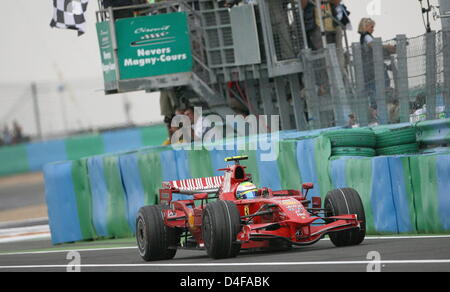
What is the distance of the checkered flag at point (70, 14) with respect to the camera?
22.0m

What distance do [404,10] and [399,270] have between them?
882 cm

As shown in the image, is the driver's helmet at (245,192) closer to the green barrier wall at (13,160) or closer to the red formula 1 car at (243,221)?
the red formula 1 car at (243,221)

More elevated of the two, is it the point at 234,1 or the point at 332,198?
the point at 234,1

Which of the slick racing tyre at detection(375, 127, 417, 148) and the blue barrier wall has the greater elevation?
the slick racing tyre at detection(375, 127, 417, 148)

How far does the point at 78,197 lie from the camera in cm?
1859

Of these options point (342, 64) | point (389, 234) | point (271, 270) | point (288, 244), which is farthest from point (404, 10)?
point (271, 270)

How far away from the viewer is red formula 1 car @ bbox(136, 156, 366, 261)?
36.1 ft

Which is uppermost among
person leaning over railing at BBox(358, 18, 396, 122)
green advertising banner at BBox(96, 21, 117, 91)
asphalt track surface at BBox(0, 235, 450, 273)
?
green advertising banner at BBox(96, 21, 117, 91)

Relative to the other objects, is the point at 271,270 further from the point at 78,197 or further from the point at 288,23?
the point at 288,23

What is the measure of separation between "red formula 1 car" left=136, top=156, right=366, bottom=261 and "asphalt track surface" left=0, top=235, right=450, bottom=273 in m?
0.17

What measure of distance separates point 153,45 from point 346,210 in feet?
35.4

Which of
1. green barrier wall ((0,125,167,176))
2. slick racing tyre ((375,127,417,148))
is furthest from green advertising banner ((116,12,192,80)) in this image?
green barrier wall ((0,125,167,176))

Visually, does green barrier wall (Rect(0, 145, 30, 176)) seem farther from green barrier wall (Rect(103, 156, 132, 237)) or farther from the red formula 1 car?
the red formula 1 car

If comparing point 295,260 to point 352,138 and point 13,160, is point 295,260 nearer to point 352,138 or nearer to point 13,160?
point 352,138
